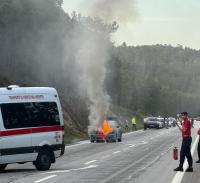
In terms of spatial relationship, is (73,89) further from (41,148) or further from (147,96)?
(147,96)

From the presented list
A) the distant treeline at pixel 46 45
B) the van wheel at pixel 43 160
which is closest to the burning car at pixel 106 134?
the distant treeline at pixel 46 45

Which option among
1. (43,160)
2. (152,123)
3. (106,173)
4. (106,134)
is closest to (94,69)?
(152,123)

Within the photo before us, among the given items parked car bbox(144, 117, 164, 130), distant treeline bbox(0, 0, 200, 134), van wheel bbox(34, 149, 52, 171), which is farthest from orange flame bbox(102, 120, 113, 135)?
parked car bbox(144, 117, 164, 130)

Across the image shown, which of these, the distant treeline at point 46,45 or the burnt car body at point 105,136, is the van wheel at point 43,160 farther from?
the distant treeline at point 46,45

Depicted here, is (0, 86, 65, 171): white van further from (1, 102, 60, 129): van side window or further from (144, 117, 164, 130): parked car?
(144, 117, 164, 130): parked car

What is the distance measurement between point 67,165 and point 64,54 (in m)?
54.8

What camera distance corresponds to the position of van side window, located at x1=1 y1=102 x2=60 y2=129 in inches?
744

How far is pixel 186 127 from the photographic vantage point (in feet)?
60.8

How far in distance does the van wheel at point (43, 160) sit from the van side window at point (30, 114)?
2.84ft

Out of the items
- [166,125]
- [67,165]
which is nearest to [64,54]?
[166,125]

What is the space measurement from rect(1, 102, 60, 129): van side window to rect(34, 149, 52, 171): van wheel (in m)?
0.87

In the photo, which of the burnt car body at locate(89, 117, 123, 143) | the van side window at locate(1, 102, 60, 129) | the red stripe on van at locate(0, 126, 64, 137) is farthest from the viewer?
the burnt car body at locate(89, 117, 123, 143)

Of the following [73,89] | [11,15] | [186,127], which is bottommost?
[186,127]

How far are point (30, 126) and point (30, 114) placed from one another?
41 cm
